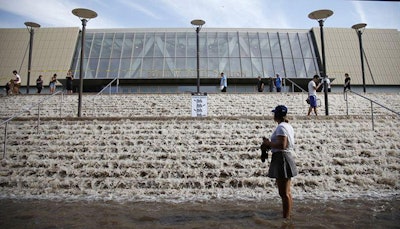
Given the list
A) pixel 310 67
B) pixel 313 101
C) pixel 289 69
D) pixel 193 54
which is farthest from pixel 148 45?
pixel 313 101

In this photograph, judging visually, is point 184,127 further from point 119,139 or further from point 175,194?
point 175,194

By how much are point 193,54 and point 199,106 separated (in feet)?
60.6

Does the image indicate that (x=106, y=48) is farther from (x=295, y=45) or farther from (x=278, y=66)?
(x=295, y=45)

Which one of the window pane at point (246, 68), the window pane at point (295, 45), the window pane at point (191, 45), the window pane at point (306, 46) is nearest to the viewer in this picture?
the window pane at point (246, 68)

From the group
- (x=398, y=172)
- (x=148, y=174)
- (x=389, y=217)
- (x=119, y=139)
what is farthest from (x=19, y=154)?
(x=398, y=172)

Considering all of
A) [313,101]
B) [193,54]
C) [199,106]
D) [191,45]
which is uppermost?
[191,45]

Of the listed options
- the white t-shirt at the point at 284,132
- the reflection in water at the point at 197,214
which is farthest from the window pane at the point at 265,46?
the white t-shirt at the point at 284,132

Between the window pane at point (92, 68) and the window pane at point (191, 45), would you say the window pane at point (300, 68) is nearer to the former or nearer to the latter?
the window pane at point (191, 45)

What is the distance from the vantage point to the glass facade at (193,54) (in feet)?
91.8

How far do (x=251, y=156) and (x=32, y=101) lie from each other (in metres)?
13.4

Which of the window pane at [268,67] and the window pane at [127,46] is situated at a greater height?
the window pane at [127,46]

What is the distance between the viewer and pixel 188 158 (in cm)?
748

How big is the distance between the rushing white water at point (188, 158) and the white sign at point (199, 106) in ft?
5.99

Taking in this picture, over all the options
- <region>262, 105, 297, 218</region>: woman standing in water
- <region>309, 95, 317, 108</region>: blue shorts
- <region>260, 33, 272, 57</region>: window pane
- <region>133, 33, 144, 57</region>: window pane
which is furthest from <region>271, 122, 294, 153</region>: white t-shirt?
<region>133, 33, 144, 57</region>: window pane
